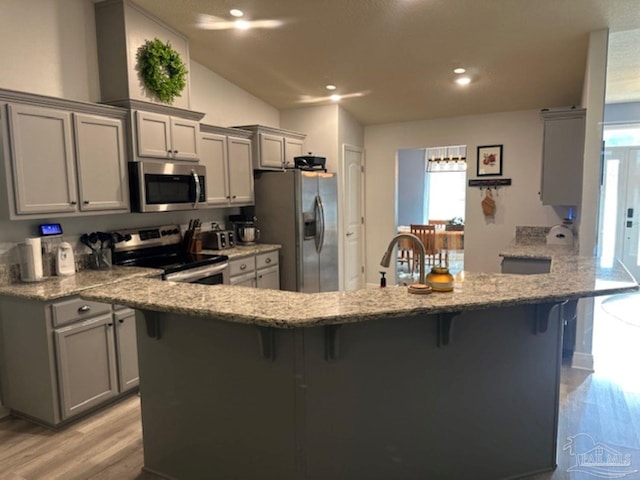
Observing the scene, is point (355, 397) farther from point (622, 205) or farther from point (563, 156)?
point (622, 205)

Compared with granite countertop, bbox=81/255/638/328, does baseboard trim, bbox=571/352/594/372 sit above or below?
below

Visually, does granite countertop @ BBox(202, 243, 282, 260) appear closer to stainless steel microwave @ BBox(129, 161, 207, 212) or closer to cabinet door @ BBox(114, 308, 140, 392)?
stainless steel microwave @ BBox(129, 161, 207, 212)

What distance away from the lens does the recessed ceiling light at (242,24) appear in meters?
3.59

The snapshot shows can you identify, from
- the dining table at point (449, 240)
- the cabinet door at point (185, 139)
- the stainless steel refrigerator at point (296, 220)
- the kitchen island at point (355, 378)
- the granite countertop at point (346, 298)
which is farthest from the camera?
the dining table at point (449, 240)

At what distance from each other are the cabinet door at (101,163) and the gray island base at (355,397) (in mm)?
1418

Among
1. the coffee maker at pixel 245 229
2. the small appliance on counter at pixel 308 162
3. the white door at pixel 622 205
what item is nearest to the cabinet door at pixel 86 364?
the coffee maker at pixel 245 229

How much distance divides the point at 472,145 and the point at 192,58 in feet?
11.6

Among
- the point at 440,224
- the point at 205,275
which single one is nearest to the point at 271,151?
the point at 205,275

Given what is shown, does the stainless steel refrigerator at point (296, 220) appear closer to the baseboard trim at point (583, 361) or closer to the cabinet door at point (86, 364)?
the cabinet door at point (86, 364)

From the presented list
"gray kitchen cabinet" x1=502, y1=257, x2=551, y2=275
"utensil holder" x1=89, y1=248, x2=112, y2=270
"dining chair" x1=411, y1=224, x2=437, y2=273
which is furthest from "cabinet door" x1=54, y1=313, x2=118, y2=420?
"dining chair" x1=411, y1=224, x2=437, y2=273

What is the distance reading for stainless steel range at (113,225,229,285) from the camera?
11.6ft

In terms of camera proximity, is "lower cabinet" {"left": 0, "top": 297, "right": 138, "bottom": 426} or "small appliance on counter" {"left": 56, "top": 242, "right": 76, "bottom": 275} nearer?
"lower cabinet" {"left": 0, "top": 297, "right": 138, "bottom": 426}

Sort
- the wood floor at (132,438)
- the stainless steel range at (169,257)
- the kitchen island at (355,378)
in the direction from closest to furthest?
1. the kitchen island at (355,378)
2. the wood floor at (132,438)
3. the stainless steel range at (169,257)

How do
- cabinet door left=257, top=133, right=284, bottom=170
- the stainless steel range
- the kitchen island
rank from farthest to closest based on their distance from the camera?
cabinet door left=257, top=133, right=284, bottom=170
the stainless steel range
the kitchen island
